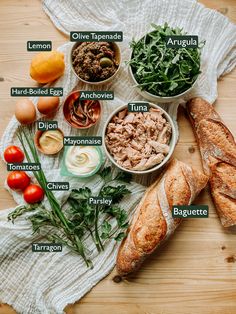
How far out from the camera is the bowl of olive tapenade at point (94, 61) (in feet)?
5.69

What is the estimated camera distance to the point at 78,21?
72.8 inches

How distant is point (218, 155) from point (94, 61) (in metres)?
0.62

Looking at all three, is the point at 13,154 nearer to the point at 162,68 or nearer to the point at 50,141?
the point at 50,141

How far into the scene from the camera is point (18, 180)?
5.79ft

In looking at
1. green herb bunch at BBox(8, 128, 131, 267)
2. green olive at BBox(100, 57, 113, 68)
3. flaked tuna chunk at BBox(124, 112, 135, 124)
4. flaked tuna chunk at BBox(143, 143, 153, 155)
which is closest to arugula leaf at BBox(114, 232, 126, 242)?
green herb bunch at BBox(8, 128, 131, 267)

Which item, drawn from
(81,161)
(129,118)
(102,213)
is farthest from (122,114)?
(102,213)

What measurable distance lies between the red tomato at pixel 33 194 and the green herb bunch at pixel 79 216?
2 centimetres

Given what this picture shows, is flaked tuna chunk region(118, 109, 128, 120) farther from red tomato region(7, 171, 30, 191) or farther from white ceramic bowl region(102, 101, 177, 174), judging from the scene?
red tomato region(7, 171, 30, 191)

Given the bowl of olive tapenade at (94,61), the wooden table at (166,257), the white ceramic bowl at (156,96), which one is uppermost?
the bowl of olive tapenade at (94,61)

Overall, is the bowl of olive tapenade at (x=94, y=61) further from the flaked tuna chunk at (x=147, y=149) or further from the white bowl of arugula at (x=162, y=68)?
the flaked tuna chunk at (x=147, y=149)

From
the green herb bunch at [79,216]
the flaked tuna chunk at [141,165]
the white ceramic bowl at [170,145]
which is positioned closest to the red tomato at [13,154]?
the green herb bunch at [79,216]

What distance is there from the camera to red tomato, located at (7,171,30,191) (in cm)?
177

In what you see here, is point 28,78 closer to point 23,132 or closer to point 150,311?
point 23,132

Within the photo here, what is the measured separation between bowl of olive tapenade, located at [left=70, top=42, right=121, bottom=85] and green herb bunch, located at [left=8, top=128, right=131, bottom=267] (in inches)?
13.5
